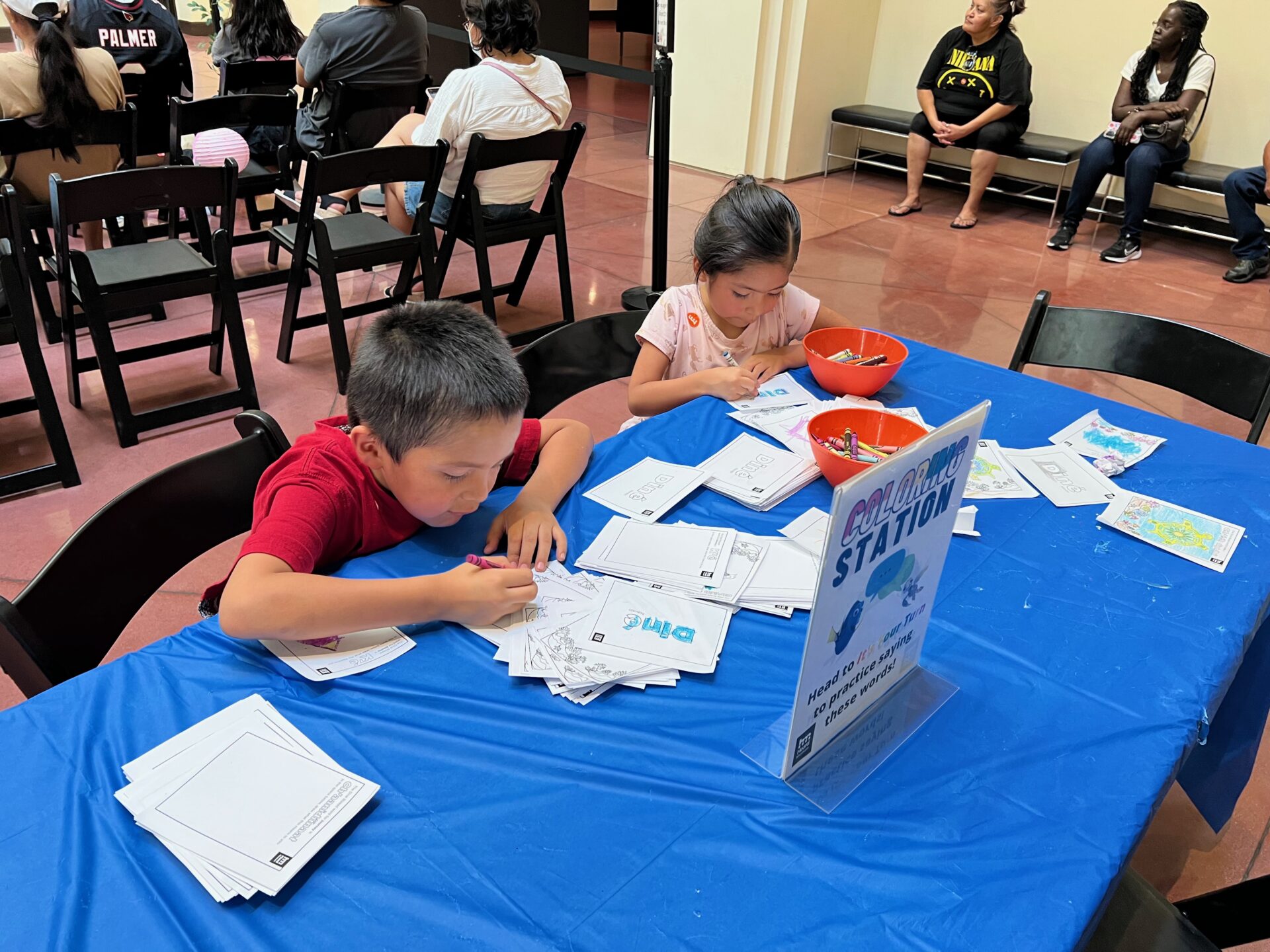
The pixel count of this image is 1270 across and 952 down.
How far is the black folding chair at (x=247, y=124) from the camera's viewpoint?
3.83m

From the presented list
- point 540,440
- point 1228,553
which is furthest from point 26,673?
point 1228,553

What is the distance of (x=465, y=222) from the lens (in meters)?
3.81

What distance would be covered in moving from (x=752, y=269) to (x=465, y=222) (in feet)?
7.25

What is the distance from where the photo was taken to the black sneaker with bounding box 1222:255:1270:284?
16.7ft

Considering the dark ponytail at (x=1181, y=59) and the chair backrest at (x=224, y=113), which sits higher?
the dark ponytail at (x=1181, y=59)

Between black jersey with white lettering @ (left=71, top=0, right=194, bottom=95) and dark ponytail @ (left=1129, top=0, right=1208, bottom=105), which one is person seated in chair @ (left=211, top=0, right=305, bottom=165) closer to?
black jersey with white lettering @ (left=71, top=0, right=194, bottom=95)

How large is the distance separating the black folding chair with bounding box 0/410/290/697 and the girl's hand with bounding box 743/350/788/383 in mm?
1046

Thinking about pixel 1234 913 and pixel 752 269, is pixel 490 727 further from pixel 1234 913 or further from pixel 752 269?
pixel 752 269

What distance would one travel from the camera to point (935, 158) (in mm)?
6727

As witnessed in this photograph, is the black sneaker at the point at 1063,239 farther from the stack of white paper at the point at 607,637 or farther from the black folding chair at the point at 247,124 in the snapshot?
the stack of white paper at the point at 607,637

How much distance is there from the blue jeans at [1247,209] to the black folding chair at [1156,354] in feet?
12.3

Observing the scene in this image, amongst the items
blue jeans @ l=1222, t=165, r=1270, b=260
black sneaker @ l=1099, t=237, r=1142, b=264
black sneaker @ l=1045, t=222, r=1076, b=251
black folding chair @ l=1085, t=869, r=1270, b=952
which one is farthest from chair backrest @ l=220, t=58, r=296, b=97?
blue jeans @ l=1222, t=165, r=1270, b=260

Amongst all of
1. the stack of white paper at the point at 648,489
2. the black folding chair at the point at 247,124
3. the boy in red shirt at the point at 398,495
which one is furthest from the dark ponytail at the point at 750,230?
the black folding chair at the point at 247,124

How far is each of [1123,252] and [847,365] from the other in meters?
4.43
